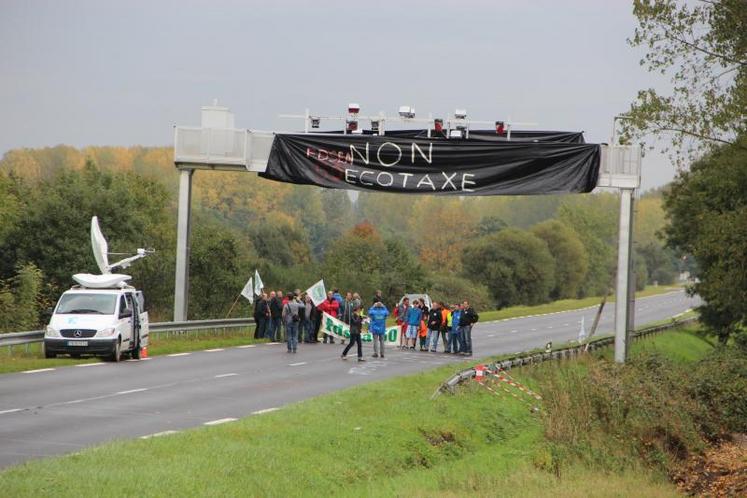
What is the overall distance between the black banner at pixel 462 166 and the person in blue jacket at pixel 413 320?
23.0 ft

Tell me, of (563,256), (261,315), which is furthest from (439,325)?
(563,256)

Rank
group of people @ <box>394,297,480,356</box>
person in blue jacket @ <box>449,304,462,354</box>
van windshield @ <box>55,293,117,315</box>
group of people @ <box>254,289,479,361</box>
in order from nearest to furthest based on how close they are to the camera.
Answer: van windshield @ <box>55,293,117,315</box> < group of people @ <box>254,289,479,361</box> < group of people @ <box>394,297,480,356</box> < person in blue jacket @ <box>449,304,462,354</box>

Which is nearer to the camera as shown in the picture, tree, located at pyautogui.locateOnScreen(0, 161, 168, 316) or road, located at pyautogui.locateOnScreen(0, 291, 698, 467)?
road, located at pyautogui.locateOnScreen(0, 291, 698, 467)

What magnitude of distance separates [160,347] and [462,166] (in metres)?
9.40

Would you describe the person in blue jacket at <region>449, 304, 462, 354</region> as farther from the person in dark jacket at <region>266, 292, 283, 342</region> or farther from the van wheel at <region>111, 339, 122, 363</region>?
the van wheel at <region>111, 339, 122, 363</region>

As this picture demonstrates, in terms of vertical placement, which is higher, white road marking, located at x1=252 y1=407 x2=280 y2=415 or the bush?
white road marking, located at x1=252 y1=407 x2=280 y2=415

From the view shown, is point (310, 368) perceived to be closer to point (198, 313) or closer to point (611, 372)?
point (611, 372)

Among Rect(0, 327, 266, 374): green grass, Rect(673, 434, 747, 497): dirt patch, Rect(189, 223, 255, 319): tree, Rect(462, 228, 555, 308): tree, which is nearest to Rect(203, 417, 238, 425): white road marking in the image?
Rect(673, 434, 747, 497): dirt patch

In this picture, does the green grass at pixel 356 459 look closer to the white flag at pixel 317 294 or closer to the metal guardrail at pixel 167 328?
the metal guardrail at pixel 167 328

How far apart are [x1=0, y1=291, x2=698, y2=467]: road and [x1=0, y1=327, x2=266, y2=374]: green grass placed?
66cm

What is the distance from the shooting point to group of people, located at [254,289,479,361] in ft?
115

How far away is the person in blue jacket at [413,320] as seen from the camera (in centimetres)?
4019

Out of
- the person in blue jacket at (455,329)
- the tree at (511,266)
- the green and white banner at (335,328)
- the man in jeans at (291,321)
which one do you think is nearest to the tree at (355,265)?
the tree at (511,266)

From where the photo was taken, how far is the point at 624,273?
3603cm
